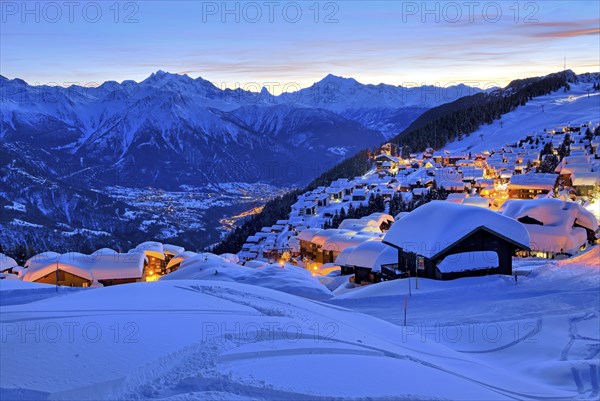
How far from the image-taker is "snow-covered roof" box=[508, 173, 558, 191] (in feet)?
213

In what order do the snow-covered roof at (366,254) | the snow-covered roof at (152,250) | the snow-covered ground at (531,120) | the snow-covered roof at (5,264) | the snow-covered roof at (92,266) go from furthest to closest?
the snow-covered ground at (531,120) < the snow-covered roof at (152,250) < the snow-covered roof at (5,264) < the snow-covered roof at (92,266) < the snow-covered roof at (366,254)

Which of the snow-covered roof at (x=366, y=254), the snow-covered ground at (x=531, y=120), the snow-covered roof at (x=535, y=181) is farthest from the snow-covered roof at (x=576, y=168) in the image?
the snow-covered roof at (x=366, y=254)

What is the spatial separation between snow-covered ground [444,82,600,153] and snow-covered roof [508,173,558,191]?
44.2m

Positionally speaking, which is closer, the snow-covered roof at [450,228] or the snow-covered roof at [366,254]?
the snow-covered roof at [450,228]

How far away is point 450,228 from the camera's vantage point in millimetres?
22500

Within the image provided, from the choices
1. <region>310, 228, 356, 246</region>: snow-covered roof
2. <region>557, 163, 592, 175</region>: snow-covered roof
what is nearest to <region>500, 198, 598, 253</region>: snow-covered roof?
<region>310, 228, 356, 246</region>: snow-covered roof

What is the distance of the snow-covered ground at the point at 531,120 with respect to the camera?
114 metres

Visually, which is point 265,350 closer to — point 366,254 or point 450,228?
point 450,228

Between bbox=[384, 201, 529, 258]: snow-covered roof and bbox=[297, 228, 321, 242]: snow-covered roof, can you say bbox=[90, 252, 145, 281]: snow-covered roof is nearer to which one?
bbox=[297, 228, 321, 242]: snow-covered roof

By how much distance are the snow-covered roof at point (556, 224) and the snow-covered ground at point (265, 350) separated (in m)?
22.7

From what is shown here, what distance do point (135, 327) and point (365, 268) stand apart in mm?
22804

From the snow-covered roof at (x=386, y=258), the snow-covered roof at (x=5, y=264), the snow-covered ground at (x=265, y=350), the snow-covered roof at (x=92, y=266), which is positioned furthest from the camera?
the snow-covered roof at (x=5, y=264)

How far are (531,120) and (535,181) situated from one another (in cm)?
6490

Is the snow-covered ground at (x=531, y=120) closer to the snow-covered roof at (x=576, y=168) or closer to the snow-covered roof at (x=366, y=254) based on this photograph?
the snow-covered roof at (x=576, y=168)
